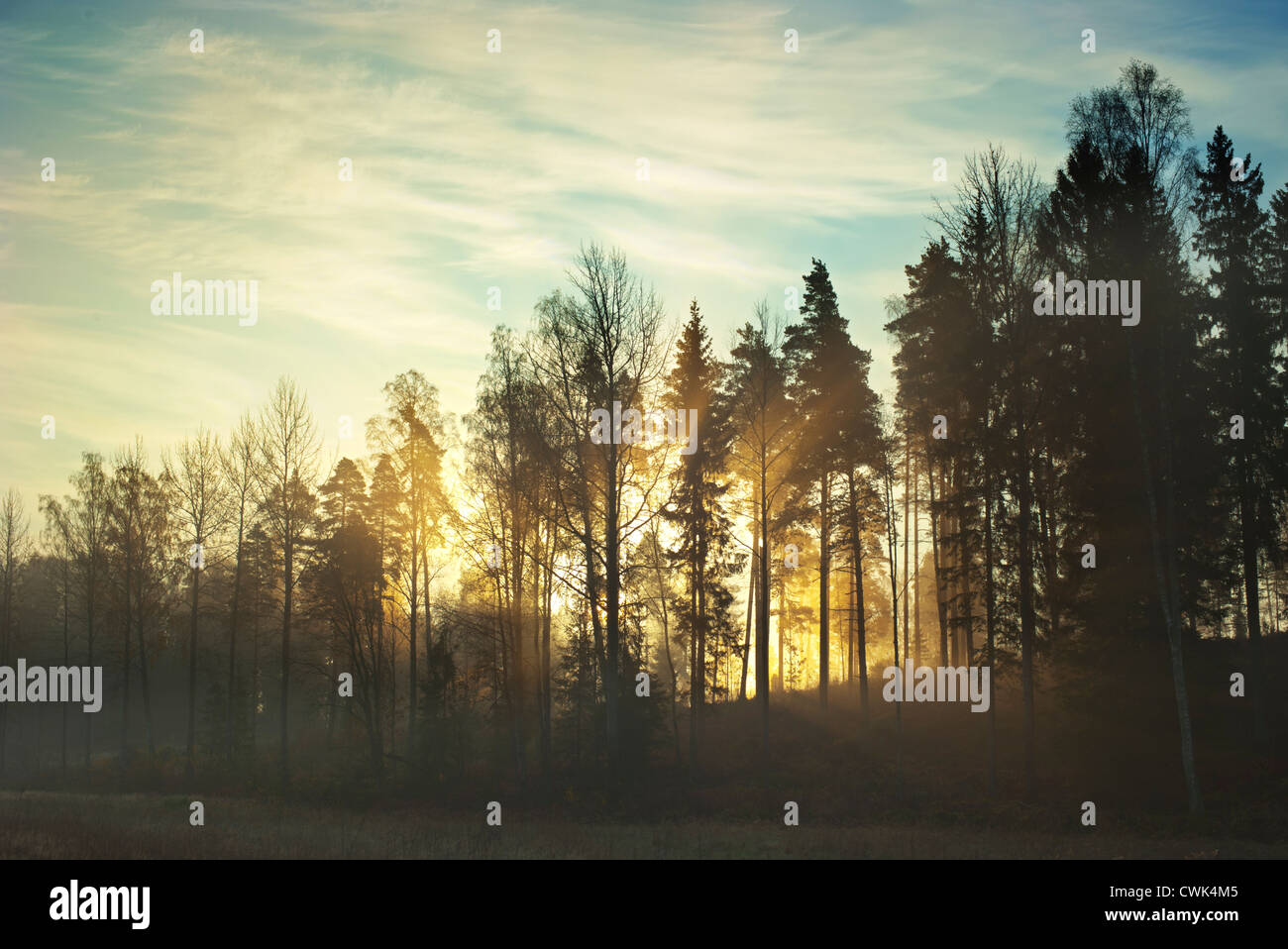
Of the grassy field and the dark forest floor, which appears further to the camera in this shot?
the dark forest floor

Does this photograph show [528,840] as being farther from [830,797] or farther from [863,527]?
[863,527]

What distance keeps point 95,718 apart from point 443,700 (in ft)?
160

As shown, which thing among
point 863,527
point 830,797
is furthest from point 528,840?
point 863,527

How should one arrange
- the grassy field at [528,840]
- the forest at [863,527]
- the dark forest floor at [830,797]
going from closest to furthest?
1. the grassy field at [528,840]
2. the dark forest floor at [830,797]
3. the forest at [863,527]

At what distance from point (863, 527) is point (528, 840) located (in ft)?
57.6

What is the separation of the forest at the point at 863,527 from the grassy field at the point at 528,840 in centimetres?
276

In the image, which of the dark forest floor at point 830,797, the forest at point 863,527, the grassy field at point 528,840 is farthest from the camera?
the forest at point 863,527

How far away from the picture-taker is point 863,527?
104 feet

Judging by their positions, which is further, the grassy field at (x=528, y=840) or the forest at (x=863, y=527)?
the forest at (x=863, y=527)

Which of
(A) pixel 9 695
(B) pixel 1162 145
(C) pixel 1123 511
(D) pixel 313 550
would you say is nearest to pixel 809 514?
(C) pixel 1123 511

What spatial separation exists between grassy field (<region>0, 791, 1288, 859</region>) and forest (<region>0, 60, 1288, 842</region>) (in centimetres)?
276

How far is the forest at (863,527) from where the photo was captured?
25.0m

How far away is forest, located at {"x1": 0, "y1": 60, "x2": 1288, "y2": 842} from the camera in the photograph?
25.0m

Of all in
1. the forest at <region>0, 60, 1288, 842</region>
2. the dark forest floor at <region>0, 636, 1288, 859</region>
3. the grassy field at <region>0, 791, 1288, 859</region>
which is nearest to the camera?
the grassy field at <region>0, 791, 1288, 859</region>
